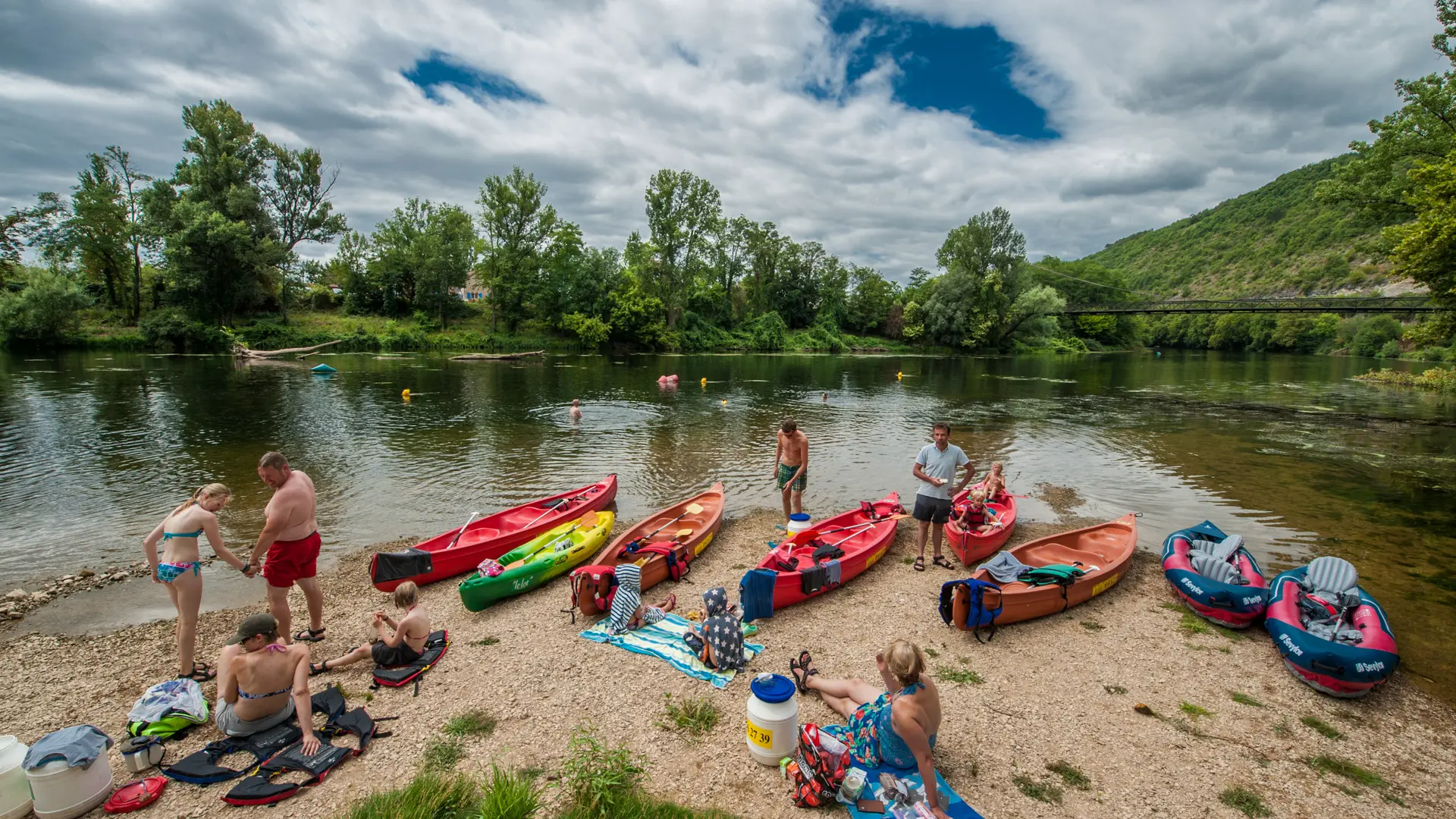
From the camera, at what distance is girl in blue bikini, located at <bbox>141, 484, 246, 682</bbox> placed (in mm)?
6254

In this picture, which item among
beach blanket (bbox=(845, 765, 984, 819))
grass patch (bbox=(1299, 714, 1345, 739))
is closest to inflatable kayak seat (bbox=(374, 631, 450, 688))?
beach blanket (bbox=(845, 765, 984, 819))

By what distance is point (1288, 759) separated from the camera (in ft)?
18.8

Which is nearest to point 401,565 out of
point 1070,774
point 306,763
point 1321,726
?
point 306,763

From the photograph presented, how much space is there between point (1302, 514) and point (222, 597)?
21.6 m

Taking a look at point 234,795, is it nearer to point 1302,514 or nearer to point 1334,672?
point 1334,672

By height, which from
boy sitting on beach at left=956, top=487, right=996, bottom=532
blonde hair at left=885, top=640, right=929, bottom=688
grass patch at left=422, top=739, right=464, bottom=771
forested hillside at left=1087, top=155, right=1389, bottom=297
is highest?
forested hillside at left=1087, top=155, right=1389, bottom=297

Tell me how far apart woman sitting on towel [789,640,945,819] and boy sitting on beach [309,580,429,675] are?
15.9 ft

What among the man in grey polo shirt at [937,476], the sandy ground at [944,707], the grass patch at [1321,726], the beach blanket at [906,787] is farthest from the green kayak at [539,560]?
the grass patch at [1321,726]

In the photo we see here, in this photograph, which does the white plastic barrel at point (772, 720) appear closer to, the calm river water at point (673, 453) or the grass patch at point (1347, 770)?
the grass patch at point (1347, 770)

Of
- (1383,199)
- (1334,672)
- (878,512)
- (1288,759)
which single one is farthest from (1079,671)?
(1383,199)

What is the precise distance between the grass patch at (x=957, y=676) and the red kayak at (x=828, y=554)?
2.14 metres

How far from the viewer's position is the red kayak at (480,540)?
8867 mm

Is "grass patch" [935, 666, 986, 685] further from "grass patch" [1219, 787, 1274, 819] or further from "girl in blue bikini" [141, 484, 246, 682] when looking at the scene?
"girl in blue bikini" [141, 484, 246, 682]

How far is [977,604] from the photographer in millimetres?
7660
